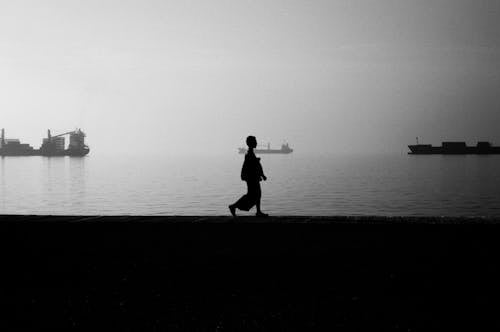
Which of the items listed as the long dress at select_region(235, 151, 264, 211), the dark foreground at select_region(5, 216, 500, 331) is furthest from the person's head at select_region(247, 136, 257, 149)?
the dark foreground at select_region(5, 216, 500, 331)

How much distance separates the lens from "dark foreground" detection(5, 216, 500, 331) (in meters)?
4.66

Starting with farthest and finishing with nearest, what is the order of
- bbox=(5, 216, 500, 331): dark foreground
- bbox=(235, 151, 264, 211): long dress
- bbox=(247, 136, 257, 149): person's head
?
bbox=(235, 151, 264, 211): long dress < bbox=(247, 136, 257, 149): person's head < bbox=(5, 216, 500, 331): dark foreground

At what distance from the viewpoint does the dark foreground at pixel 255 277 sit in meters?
4.66

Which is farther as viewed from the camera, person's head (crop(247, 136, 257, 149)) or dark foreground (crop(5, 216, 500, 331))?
person's head (crop(247, 136, 257, 149))

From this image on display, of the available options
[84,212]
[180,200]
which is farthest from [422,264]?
[180,200]

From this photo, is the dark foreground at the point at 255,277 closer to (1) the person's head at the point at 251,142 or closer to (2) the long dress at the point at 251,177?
(2) the long dress at the point at 251,177

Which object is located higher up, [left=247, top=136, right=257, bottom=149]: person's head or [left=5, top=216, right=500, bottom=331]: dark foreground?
[left=247, top=136, right=257, bottom=149]: person's head

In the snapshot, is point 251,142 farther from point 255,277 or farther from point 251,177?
Result: point 255,277

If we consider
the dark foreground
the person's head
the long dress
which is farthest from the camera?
the long dress

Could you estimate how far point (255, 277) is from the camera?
5980mm

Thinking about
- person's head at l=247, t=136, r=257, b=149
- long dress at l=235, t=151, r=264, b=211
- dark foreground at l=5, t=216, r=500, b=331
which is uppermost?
person's head at l=247, t=136, r=257, b=149

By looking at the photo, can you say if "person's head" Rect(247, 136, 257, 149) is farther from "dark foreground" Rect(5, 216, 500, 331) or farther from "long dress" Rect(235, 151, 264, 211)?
"dark foreground" Rect(5, 216, 500, 331)

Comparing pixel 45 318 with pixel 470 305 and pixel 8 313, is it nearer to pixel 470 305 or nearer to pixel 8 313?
pixel 8 313

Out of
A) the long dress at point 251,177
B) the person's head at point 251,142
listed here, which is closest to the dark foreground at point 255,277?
the long dress at point 251,177
